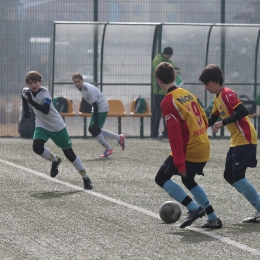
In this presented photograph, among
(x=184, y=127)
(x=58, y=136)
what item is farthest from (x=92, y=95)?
(x=184, y=127)

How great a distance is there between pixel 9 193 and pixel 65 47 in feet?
33.0

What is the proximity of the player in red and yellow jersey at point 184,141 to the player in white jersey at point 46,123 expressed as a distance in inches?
120

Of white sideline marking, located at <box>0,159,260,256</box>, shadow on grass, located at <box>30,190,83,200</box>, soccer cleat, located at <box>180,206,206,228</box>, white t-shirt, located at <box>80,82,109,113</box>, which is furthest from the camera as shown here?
white t-shirt, located at <box>80,82,109,113</box>

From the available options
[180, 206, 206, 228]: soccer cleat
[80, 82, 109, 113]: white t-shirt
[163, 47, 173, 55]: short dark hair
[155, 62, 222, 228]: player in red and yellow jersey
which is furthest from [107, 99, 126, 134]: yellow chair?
[180, 206, 206, 228]: soccer cleat

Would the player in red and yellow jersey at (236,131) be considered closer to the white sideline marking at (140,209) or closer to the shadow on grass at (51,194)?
the white sideline marking at (140,209)

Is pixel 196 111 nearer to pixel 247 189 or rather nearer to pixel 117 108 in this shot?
pixel 247 189

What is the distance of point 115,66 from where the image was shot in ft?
66.6

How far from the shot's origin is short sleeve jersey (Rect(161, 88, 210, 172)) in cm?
750

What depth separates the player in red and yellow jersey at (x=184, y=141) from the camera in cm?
752

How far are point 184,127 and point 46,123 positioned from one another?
401 cm

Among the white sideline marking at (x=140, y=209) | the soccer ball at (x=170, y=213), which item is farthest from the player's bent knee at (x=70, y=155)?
the soccer ball at (x=170, y=213)

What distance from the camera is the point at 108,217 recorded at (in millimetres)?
8367

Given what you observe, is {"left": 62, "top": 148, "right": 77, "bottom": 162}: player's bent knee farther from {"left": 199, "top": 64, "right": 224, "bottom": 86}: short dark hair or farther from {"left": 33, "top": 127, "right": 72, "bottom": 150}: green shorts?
{"left": 199, "top": 64, "right": 224, "bottom": 86}: short dark hair

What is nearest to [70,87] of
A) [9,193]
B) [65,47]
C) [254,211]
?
[65,47]
